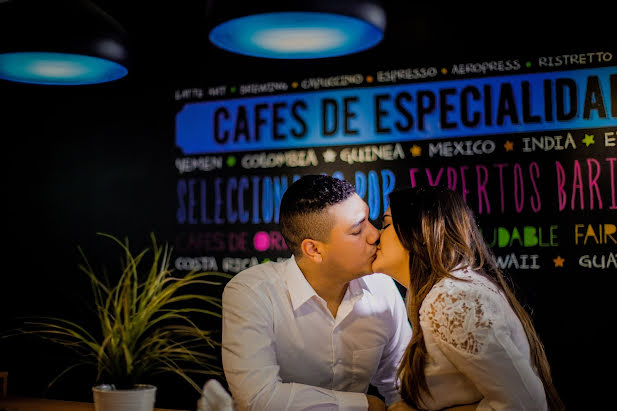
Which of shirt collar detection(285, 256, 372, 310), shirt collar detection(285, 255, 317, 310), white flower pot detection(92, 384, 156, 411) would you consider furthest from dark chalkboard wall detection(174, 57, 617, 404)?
white flower pot detection(92, 384, 156, 411)

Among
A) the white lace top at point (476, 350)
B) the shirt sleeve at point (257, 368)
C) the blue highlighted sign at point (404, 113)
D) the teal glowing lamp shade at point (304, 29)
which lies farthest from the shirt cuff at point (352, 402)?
the blue highlighted sign at point (404, 113)

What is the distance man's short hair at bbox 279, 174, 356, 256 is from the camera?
2.81 metres

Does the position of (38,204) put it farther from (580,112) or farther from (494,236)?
(580,112)

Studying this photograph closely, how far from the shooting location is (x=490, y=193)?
150 inches

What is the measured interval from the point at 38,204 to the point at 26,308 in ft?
2.63

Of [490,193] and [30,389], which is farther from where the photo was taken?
[30,389]

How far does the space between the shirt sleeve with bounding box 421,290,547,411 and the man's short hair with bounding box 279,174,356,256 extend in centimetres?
85

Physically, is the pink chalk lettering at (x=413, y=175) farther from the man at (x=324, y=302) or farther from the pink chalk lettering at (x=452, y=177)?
the man at (x=324, y=302)

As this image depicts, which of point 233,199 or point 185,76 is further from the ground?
point 185,76

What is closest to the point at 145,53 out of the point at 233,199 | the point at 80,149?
the point at 80,149

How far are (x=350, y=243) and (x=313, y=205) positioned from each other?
23cm

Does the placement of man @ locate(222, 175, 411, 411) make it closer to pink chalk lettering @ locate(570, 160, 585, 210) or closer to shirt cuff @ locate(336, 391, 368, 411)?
shirt cuff @ locate(336, 391, 368, 411)

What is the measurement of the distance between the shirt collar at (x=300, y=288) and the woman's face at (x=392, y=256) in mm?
278

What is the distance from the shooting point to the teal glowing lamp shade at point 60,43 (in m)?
2.64
